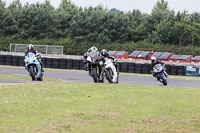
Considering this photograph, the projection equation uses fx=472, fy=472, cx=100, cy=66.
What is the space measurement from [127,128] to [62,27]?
71.5m

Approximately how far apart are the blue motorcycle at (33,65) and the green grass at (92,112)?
27.3ft

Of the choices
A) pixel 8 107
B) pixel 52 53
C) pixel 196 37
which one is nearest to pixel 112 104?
pixel 8 107

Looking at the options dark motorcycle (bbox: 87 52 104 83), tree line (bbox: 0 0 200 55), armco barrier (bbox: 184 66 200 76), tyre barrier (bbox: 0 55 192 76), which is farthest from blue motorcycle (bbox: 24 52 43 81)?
tree line (bbox: 0 0 200 55)

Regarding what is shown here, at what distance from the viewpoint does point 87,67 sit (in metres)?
20.3

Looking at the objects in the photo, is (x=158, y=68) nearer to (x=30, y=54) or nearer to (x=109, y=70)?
(x=109, y=70)

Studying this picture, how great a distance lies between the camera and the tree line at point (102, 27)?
7038 cm

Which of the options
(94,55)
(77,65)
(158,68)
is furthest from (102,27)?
(94,55)

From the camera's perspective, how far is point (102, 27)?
2938 inches

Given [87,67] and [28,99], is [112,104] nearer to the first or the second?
[28,99]

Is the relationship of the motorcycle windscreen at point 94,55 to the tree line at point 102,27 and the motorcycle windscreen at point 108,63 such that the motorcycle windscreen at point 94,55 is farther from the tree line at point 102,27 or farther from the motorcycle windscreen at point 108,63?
the tree line at point 102,27

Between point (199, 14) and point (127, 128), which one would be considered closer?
point (127, 128)

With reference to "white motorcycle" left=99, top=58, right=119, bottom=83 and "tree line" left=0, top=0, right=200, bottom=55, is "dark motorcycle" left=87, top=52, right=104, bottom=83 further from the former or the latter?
"tree line" left=0, top=0, right=200, bottom=55

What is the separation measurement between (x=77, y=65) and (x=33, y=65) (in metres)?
19.2

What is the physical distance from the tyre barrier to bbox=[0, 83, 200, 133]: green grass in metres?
24.9
